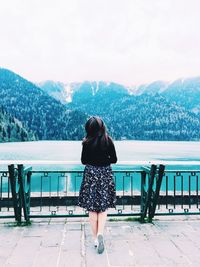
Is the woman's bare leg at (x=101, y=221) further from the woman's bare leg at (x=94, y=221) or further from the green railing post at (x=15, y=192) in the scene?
the green railing post at (x=15, y=192)

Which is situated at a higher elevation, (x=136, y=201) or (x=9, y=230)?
(x=9, y=230)

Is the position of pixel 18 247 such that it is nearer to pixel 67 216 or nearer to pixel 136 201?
pixel 67 216

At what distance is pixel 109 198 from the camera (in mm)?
5027

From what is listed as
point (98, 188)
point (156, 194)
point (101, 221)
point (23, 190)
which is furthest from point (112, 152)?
point (23, 190)

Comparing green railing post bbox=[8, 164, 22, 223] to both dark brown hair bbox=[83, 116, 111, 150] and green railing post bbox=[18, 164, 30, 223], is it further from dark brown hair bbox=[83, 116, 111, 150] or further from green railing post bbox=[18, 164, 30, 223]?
dark brown hair bbox=[83, 116, 111, 150]

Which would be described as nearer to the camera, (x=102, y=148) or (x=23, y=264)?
(x=23, y=264)

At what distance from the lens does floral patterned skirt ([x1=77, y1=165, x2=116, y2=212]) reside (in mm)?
4914

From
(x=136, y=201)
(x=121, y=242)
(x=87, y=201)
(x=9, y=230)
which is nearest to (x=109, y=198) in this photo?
(x=87, y=201)

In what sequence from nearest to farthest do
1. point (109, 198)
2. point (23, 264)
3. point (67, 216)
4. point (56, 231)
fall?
point (23, 264)
point (109, 198)
point (56, 231)
point (67, 216)

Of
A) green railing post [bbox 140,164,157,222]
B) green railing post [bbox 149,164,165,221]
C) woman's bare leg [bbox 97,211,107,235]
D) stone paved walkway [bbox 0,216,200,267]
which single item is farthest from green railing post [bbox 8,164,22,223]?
green railing post [bbox 149,164,165,221]

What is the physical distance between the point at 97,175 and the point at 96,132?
0.71 meters

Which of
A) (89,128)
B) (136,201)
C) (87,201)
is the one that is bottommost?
(136,201)

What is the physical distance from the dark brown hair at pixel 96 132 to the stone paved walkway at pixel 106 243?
5.50 ft

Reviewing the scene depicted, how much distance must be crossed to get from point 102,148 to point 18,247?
2.14 m
